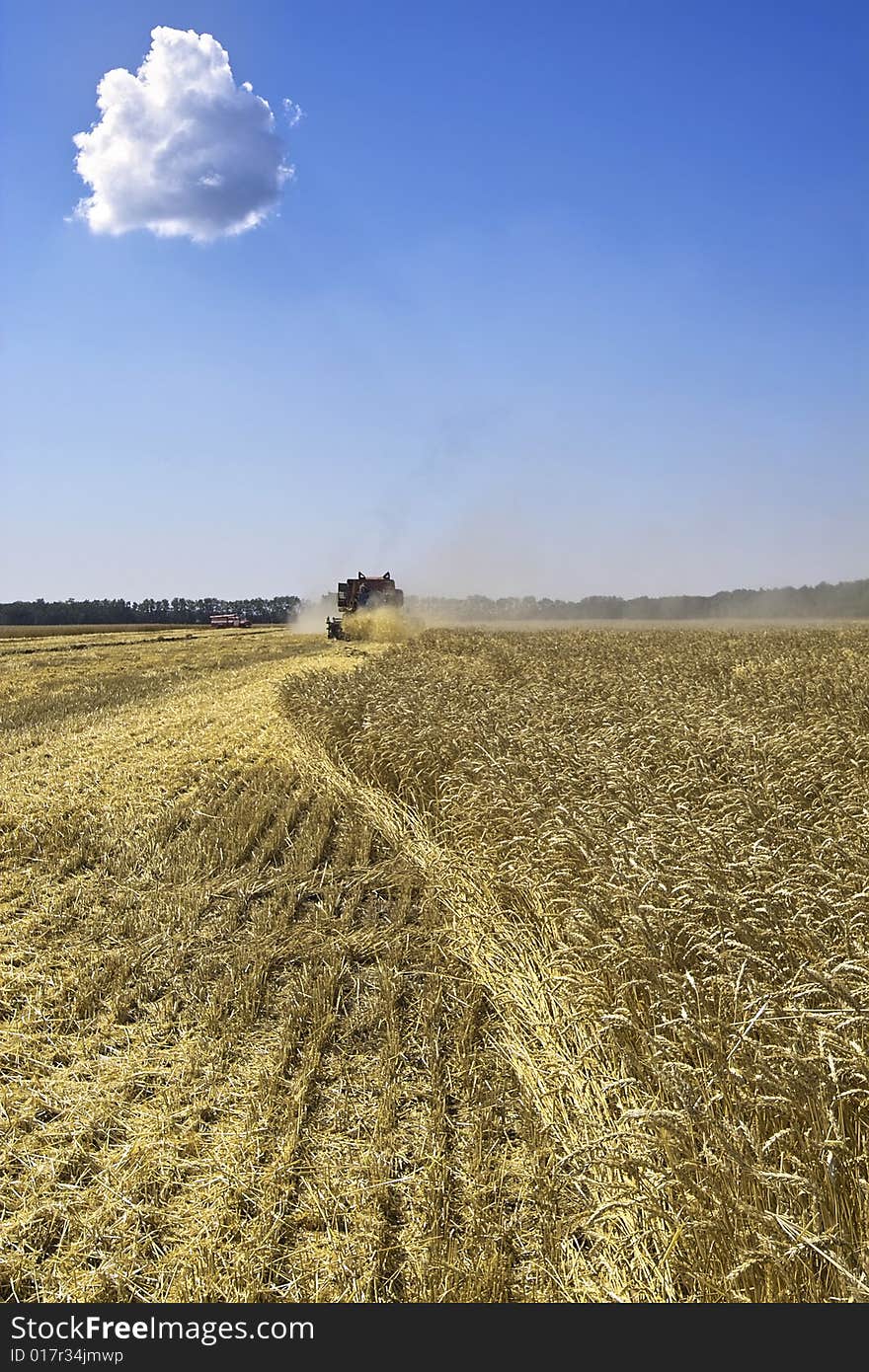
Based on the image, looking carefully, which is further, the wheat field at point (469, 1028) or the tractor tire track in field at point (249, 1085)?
the tractor tire track in field at point (249, 1085)

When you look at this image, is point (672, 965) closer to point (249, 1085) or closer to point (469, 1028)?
point (469, 1028)

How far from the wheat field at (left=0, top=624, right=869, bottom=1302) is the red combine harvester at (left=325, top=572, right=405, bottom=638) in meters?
27.3

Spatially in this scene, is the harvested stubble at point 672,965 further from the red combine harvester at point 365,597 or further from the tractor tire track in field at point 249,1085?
the red combine harvester at point 365,597

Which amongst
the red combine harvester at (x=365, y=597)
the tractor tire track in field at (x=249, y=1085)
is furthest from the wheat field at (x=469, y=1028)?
the red combine harvester at (x=365, y=597)

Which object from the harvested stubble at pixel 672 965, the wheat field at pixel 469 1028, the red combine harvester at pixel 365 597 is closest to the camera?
the harvested stubble at pixel 672 965

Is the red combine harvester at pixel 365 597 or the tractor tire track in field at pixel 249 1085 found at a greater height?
the red combine harvester at pixel 365 597

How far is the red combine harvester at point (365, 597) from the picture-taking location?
118 feet

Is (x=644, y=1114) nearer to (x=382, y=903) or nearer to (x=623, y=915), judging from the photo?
(x=623, y=915)

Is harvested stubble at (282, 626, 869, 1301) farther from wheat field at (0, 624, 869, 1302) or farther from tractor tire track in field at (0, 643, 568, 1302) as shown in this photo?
tractor tire track in field at (0, 643, 568, 1302)

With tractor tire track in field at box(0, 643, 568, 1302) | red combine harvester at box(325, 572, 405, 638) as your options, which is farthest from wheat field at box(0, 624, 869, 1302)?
red combine harvester at box(325, 572, 405, 638)

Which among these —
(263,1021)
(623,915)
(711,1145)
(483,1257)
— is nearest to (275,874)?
(263,1021)

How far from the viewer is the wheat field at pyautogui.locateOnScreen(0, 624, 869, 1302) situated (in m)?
2.65

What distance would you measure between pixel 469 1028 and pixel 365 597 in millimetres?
32354

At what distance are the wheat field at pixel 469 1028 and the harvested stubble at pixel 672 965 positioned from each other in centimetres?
2
